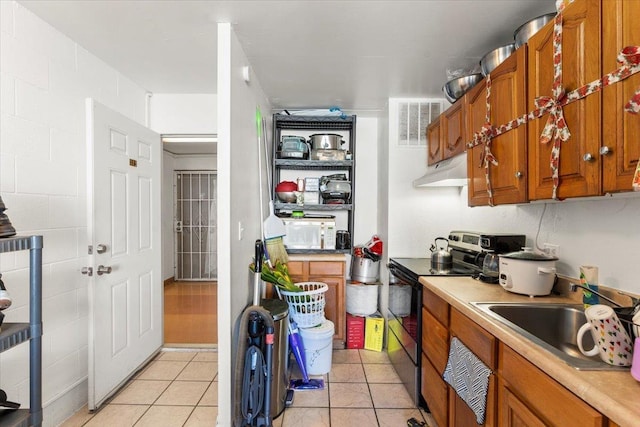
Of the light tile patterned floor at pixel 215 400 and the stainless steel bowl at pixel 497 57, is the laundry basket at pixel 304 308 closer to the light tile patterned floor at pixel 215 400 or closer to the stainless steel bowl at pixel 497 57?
the light tile patterned floor at pixel 215 400

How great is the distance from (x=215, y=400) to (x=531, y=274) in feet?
7.00

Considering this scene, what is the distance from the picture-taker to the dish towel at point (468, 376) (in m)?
1.23

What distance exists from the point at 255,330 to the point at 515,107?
1.81 m

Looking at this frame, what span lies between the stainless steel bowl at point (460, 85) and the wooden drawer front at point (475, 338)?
1.47m

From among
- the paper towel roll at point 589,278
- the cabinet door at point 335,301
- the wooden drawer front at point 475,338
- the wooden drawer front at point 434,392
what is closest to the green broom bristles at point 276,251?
the cabinet door at point 335,301

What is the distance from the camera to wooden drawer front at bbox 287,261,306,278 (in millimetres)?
2848

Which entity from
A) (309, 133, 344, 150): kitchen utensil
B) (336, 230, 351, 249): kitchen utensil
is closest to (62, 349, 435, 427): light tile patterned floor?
(336, 230, 351, 249): kitchen utensil

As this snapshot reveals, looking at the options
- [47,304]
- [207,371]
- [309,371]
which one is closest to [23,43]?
[47,304]

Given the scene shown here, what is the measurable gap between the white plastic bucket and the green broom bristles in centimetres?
60

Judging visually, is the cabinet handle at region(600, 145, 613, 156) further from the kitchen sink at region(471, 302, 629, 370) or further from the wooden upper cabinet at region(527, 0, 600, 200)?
the kitchen sink at region(471, 302, 629, 370)

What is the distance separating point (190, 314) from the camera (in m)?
3.76

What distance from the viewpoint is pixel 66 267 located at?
190 centimetres

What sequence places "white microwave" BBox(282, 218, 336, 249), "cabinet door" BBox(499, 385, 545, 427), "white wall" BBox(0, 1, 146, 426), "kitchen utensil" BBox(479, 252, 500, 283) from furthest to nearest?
"white microwave" BBox(282, 218, 336, 249)
"kitchen utensil" BBox(479, 252, 500, 283)
"white wall" BBox(0, 1, 146, 426)
"cabinet door" BBox(499, 385, 545, 427)

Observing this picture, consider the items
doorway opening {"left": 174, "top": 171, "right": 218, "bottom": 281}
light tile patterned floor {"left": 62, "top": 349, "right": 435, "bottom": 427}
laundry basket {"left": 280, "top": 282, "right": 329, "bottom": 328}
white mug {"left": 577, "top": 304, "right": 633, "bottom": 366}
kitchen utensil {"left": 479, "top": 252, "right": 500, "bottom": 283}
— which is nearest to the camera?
white mug {"left": 577, "top": 304, "right": 633, "bottom": 366}
